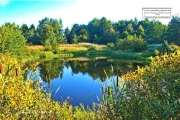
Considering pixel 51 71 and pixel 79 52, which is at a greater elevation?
pixel 79 52

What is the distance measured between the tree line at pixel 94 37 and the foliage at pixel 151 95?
2686 cm

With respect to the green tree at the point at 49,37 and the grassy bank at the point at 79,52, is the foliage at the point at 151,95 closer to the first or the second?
the grassy bank at the point at 79,52

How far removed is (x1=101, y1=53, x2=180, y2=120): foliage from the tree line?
26858 millimetres

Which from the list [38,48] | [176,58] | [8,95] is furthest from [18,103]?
[38,48]

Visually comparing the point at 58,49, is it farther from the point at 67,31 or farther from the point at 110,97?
the point at 110,97

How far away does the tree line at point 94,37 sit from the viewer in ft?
118

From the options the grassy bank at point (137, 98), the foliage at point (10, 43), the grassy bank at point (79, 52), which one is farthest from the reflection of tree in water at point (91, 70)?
the grassy bank at point (137, 98)

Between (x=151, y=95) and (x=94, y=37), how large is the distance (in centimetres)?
6948

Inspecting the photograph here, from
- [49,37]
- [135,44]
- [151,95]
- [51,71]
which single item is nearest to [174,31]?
[135,44]

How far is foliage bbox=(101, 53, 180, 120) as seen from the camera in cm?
324

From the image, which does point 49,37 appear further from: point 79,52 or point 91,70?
point 91,70

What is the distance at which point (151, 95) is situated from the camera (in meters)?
3.78

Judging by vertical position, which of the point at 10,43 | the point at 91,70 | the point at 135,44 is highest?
the point at 10,43

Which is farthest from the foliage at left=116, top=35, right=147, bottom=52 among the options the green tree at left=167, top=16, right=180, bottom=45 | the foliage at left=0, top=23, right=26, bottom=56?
the foliage at left=0, top=23, right=26, bottom=56
